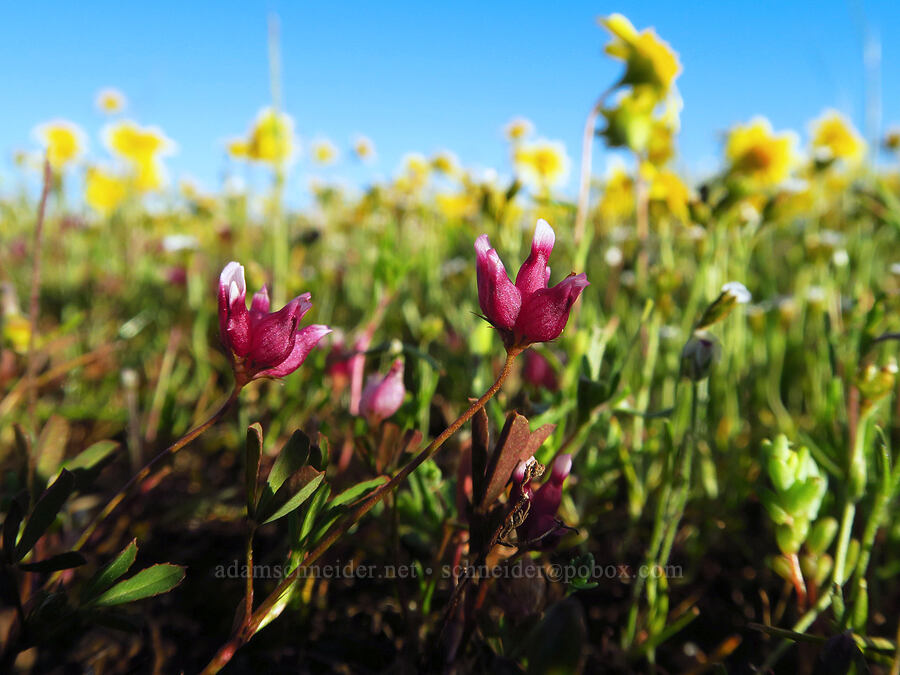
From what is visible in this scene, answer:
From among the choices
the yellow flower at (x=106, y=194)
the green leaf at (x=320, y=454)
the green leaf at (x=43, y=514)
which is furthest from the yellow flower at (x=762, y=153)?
the yellow flower at (x=106, y=194)

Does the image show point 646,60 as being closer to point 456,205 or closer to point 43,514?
point 43,514

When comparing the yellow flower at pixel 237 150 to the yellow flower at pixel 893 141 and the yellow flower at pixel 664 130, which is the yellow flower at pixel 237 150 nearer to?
the yellow flower at pixel 664 130

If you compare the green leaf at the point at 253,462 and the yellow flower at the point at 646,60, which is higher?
the yellow flower at the point at 646,60

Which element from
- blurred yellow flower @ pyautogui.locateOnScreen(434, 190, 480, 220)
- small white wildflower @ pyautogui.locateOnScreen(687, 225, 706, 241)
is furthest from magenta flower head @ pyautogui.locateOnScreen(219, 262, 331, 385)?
blurred yellow flower @ pyautogui.locateOnScreen(434, 190, 480, 220)

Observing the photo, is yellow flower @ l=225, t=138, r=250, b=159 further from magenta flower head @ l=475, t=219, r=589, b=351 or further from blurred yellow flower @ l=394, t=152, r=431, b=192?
magenta flower head @ l=475, t=219, r=589, b=351

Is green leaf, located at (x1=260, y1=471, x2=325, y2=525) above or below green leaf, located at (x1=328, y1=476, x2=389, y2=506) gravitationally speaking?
above

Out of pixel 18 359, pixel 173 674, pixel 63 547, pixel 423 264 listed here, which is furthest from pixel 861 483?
pixel 18 359
